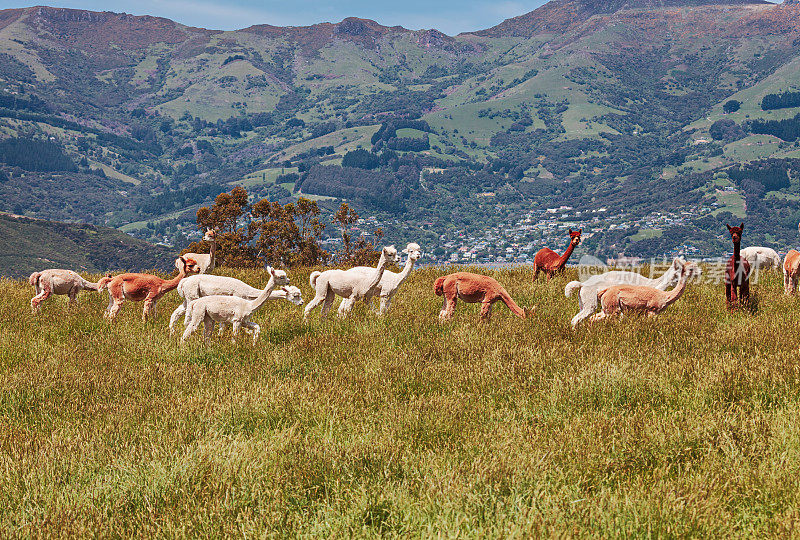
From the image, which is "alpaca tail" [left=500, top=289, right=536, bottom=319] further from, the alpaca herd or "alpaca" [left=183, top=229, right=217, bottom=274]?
"alpaca" [left=183, top=229, right=217, bottom=274]

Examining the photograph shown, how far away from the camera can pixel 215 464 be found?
511 cm

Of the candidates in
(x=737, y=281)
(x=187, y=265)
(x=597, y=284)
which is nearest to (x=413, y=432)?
(x=597, y=284)

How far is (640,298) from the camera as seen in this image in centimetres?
999

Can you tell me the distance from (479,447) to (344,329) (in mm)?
5461

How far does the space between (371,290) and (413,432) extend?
6.04 meters

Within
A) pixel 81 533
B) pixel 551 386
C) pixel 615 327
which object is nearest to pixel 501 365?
pixel 551 386

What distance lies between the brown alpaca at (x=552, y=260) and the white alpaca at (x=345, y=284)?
587cm

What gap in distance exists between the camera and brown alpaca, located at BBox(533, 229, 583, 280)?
1573 cm

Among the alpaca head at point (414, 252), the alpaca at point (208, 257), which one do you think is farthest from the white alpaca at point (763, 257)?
the alpaca at point (208, 257)

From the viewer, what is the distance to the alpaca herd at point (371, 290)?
9.76 m

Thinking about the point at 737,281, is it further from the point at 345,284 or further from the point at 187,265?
the point at 187,265

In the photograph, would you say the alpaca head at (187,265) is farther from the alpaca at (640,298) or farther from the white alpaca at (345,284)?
the alpaca at (640,298)

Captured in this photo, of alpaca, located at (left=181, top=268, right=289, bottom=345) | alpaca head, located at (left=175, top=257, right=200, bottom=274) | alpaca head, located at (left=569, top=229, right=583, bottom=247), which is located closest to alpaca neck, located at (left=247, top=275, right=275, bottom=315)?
alpaca, located at (left=181, top=268, right=289, bottom=345)

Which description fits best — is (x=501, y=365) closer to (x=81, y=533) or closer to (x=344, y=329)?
(x=344, y=329)
